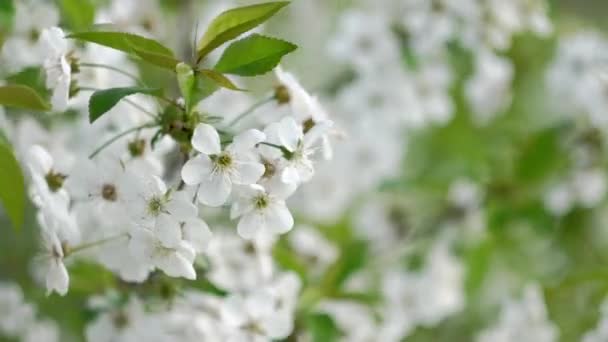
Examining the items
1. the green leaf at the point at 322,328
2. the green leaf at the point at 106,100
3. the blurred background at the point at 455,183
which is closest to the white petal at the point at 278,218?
the green leaf at the point at 106,100

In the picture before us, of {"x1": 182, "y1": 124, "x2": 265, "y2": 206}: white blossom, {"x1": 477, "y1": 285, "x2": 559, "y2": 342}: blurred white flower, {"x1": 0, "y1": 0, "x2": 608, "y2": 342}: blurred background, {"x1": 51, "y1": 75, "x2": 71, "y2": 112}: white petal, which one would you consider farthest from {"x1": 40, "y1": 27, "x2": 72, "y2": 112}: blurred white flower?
{"x1": 477, "y1": 285, "x2": 559, "y2": 342}: blurred white flower

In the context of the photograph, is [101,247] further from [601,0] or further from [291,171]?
[601,0]

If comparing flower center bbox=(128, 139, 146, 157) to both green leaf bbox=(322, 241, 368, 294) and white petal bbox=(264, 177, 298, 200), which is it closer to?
white petal bbox=(264, 177, 298, 200)

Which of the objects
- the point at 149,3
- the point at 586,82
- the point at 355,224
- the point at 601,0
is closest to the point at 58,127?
the point at 149,3

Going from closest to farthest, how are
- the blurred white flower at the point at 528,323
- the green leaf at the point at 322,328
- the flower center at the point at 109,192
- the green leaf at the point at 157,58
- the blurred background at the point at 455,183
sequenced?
the green leaf at the point at 157,58 → the flower center at the point at 109,192 → the green leaf at the point at 322,328 → the blurred white flower at the point at 528,323 → the blurred background at the point at 455,183

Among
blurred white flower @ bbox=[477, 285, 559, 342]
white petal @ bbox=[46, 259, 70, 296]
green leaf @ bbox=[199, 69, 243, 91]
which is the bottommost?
white petal @ bbox=[46, 259, 70, 296]

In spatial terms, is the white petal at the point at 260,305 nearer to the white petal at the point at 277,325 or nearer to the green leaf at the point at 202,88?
the white petal at the point at 277,325
